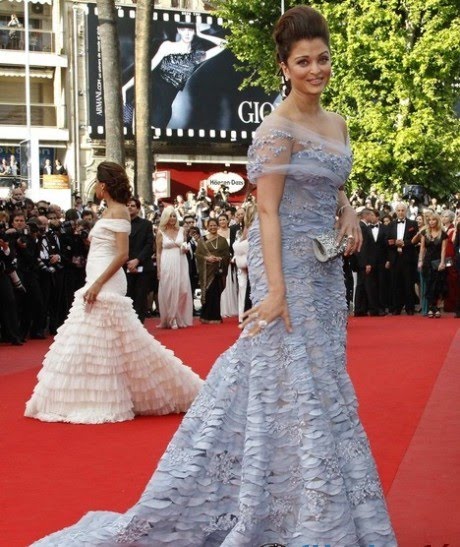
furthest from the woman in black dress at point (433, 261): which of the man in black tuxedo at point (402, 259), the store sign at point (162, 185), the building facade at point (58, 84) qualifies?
the building facade at point (58, 84)

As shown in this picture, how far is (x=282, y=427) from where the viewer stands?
4.62 metres

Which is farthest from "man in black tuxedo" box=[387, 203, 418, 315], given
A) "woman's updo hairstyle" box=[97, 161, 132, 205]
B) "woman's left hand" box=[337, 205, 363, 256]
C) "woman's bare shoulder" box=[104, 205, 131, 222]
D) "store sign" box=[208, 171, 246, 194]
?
"store sign" box=[208, 171, 246, 194]

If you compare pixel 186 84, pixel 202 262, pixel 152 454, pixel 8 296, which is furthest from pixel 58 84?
pixel 152 454

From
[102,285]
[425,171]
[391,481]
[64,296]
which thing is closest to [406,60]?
[425,171]

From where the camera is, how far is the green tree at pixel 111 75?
23.0 m

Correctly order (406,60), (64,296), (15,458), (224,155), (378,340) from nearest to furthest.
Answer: (15,458)
(378,340)
(64,296)
(406,60)
(224,155)

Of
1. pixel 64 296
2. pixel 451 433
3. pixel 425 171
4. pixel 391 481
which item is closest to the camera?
pixel 391 481

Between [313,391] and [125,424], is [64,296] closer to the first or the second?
[125,424]

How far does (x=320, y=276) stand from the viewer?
4836 mm

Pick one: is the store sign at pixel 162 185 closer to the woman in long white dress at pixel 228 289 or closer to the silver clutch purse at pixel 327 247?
the woman in long white dress at pixel 228 289

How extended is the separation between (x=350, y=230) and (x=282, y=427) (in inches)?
32.2

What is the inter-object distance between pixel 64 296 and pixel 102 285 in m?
10.0

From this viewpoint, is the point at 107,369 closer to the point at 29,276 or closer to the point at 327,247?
the point at 327,247

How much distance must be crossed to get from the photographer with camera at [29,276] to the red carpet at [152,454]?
414 centimetres
